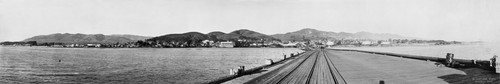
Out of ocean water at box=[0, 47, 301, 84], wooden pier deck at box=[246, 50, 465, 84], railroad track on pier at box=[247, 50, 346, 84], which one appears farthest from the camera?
ocean water at box=[0, 47, 301, 84]

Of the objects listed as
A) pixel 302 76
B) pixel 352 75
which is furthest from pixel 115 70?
pixel 352 75

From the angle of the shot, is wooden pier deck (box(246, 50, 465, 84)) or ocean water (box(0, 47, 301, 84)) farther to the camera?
ocean water (box(0, 47, 301, 84))

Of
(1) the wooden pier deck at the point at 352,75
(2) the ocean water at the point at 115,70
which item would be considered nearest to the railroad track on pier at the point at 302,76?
(1) the wooden pier deck at the point at 352,75

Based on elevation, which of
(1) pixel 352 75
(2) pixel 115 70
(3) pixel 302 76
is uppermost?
(3) pixel 302 76

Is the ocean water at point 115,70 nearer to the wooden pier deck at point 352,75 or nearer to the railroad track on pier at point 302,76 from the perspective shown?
the railroad track on pier at point 302,76

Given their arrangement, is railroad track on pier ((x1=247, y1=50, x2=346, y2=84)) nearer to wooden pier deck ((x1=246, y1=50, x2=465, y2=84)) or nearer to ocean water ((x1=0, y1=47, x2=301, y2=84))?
wooden pier deck ((x1=246, y1=50, x2=465, y2=84))

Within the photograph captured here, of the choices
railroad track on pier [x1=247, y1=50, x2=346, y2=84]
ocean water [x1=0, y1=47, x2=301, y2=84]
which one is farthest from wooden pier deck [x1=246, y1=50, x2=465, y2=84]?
ocean water [x1=0, y1=47, x2=301, y2=84]

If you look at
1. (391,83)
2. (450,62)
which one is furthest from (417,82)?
(450,62)

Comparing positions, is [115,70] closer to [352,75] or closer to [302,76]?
[302,76]

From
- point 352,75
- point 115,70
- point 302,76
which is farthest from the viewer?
point 115,70

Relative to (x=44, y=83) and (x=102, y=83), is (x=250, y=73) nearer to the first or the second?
(x=102, y=83)

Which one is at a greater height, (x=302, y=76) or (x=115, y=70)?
(x=302, y=76)
